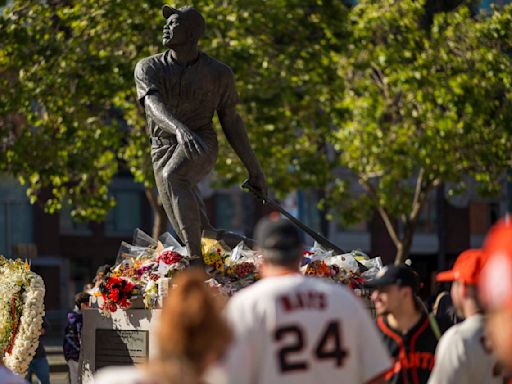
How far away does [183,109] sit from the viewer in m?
12.4

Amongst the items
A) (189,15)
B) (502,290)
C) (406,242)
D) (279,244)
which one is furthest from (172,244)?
(406,242)

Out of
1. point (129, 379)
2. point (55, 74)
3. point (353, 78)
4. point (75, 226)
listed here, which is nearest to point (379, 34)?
point (353, 78)

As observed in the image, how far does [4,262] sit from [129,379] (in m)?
8.59

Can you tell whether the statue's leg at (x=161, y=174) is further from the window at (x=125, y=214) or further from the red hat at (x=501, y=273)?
the window at (x=125, y=214)

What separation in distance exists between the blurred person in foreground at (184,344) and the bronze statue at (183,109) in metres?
6.56

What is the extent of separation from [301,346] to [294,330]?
0.08 meters

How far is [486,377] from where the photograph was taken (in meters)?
6.89

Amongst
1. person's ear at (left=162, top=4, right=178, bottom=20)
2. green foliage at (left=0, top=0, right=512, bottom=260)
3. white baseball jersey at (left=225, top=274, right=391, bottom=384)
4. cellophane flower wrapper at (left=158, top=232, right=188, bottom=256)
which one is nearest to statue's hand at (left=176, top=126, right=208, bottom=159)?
cellophane flower wrapper at (left=158, top=232, right=188, bottom=256)

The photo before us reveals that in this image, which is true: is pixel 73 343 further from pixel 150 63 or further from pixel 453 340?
pixel 453 340

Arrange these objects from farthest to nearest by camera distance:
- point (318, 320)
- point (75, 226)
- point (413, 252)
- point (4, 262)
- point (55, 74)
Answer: point (413, 252) → point (75, 226) → point (55, 74) → point (4, 262) → point (318, 320)

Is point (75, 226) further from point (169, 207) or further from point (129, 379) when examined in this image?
point (129, 379)

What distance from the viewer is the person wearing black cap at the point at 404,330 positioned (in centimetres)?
815

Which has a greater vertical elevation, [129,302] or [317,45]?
[317,45]

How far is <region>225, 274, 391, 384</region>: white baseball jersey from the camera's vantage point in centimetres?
598
